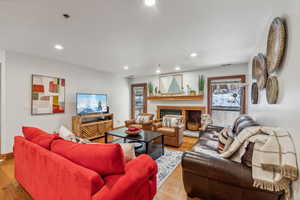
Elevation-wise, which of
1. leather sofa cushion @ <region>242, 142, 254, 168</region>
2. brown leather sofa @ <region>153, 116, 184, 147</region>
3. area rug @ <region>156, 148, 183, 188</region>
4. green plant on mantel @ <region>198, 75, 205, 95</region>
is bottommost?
area rug @ <region>156, 148, 183, 188</region>

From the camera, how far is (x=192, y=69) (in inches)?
193

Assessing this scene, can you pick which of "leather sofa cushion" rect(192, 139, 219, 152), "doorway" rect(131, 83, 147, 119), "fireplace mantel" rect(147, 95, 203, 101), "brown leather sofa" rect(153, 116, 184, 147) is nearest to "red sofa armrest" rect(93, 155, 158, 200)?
"leather sofa cushion" rect(192, 139, 219, 152)

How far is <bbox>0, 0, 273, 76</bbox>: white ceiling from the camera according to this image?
5.14 feet

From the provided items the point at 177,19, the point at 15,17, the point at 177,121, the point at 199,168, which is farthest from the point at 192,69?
the point at 15,17

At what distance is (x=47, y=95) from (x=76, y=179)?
3435 mm

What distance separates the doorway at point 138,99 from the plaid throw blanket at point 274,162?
5.11 metres

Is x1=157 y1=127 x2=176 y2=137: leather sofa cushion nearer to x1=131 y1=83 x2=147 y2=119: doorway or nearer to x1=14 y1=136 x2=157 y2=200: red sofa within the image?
x1=14 y1=136 x2=157 y2=200: red sofa

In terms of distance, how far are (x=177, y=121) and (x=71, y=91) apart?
335 cm

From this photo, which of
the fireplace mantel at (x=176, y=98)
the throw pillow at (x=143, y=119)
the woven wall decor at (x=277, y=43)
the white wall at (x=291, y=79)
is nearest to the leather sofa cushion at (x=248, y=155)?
the white wall at (x=291, y=79)

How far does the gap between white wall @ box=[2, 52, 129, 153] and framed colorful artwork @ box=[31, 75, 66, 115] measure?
4.0 inches

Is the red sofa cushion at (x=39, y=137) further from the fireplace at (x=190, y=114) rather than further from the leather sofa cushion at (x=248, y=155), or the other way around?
the fireplace at (x=190, y=114)

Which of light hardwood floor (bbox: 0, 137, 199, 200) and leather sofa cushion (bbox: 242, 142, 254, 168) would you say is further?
light hardwood floor (bbox: 0, 137, 199, 200)

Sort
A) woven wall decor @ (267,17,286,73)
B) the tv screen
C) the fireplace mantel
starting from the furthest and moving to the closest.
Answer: the fireplace mantel, the tv screen, woven wall decor @ (267,17,286,73)

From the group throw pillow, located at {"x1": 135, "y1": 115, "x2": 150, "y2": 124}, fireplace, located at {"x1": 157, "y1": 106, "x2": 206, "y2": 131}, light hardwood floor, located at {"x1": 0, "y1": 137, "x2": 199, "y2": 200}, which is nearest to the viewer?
light hardwood floor, located at {"x1": 0, "y1": 137, "x2": 199, "y2": 200}
